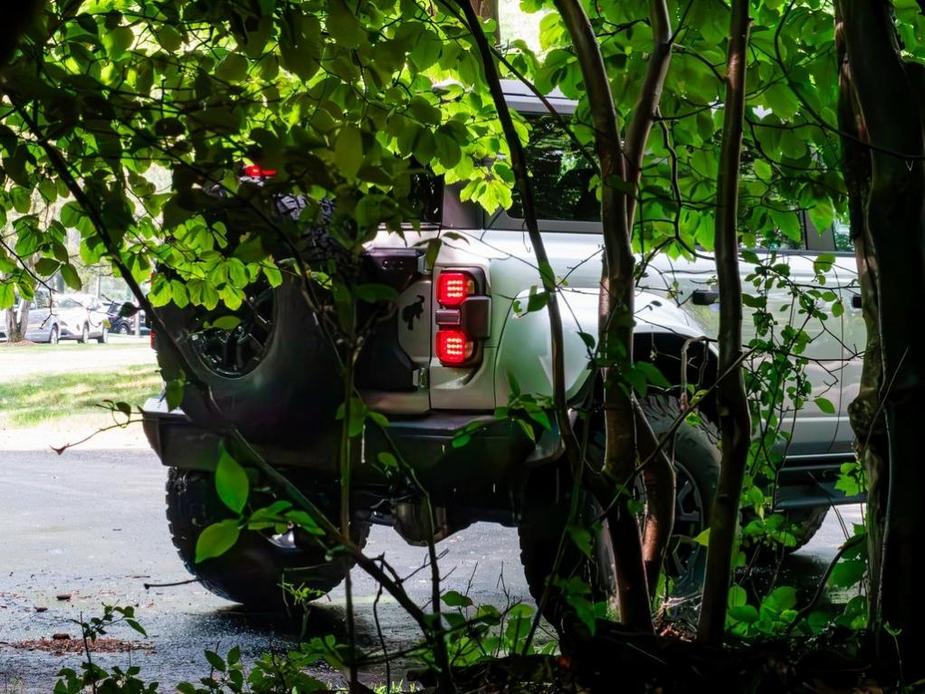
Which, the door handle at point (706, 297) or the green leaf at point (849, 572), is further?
the door handle at point (706, 297)

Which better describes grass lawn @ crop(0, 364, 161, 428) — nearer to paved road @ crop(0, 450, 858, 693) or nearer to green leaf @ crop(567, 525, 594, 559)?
paved road @ crop(0, 450, 858, 693)

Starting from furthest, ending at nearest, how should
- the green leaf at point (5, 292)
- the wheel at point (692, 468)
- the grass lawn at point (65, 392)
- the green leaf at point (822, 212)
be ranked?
the grass lawn at point (65, 392), the wheel at point (692, 468), the green leaf at point (5, 292), the green leaf at point (822, 212)

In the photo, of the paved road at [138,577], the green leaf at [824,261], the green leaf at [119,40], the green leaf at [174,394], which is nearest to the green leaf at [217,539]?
the green leaf at [174,394]

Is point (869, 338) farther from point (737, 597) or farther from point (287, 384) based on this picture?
point (287, 384)

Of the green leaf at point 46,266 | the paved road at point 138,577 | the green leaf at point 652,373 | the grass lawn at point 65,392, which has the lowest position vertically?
the grass lawn at point 65,392

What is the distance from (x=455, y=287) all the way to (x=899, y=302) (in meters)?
2.35

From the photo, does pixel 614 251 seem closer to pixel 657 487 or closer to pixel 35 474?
pixel 657 487

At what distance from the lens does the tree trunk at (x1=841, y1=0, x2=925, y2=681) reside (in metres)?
2.36

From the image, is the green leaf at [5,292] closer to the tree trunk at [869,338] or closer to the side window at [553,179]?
the side window at [553,179]

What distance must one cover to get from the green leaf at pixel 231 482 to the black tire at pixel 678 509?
2.70 metres

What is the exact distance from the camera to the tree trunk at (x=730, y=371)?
2.48 m

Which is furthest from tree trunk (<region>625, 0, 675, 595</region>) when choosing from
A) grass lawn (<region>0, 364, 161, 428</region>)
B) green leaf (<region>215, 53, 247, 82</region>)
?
grass lawn (<region>0, 364, 161, 428</region>)

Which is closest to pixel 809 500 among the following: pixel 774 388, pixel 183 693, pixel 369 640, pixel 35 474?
pixel 369 640

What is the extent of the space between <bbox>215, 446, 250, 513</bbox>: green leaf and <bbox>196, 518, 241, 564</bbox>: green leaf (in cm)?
9
